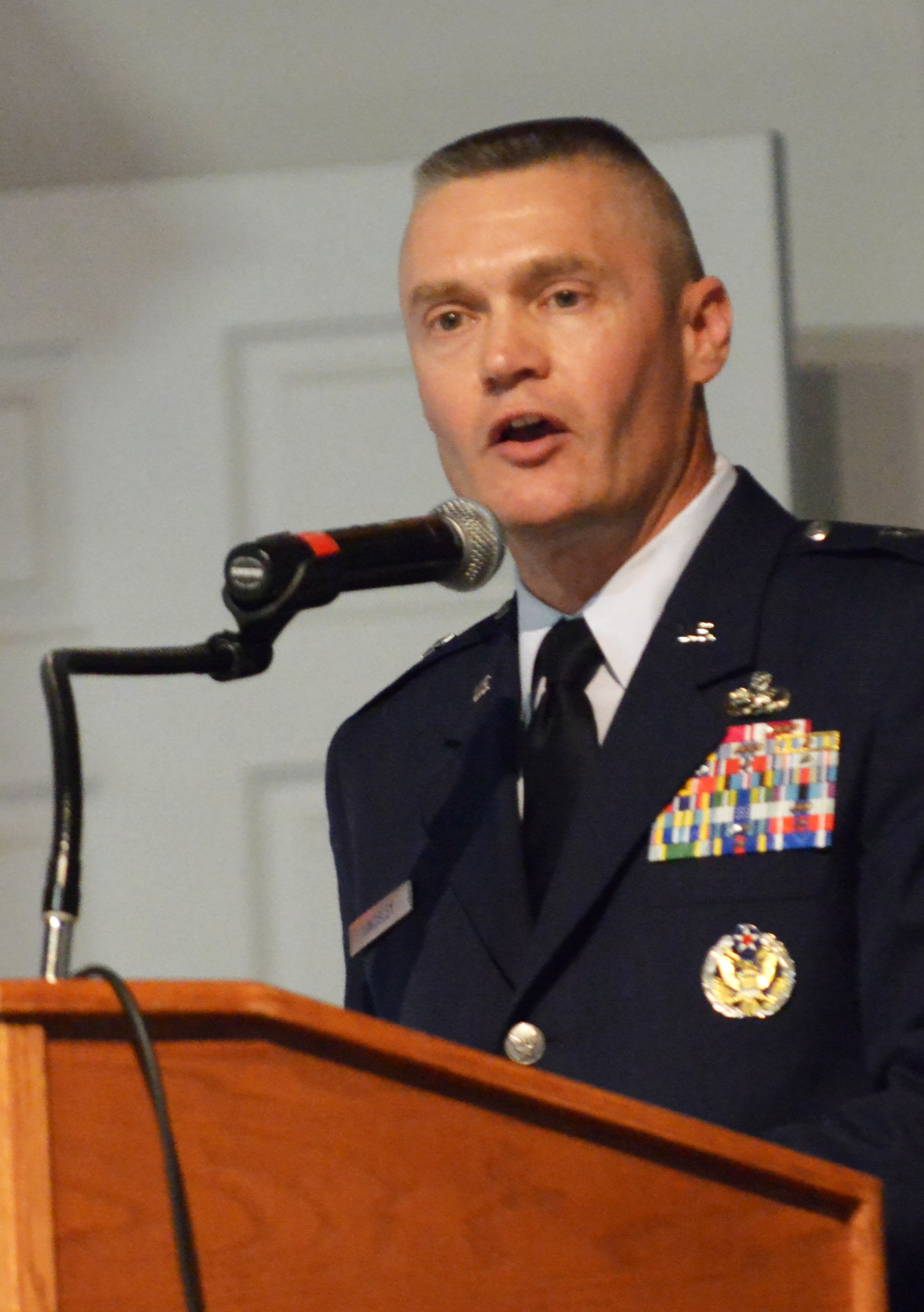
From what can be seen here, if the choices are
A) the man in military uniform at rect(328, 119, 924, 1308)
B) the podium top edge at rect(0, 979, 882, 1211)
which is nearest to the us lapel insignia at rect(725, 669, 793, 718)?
the man in military uniform at rect(328, 119, 924, 1308)

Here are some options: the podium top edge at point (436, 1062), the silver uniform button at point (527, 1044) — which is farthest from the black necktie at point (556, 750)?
the podium top edge at point (436, 1062)

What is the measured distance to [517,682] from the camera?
5.36ft

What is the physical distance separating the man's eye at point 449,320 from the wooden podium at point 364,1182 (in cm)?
92

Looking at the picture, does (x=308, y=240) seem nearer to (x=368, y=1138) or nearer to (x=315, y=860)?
(x=315, y=860)

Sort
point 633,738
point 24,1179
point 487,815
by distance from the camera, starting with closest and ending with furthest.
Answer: point 24,1179, point 633,738, point 487,815

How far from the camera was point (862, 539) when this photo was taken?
59.5 inches

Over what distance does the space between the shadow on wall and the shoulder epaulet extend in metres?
0.81

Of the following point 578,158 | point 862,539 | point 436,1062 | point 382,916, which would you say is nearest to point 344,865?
point 382,916

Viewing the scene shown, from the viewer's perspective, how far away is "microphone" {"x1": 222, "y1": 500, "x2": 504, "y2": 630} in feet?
3.42

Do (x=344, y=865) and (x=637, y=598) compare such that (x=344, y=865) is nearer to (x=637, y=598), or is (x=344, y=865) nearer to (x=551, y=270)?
(x=637, y=598)

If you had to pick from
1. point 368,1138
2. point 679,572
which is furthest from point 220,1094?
point 679,572

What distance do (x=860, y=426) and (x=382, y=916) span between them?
3.63 ft

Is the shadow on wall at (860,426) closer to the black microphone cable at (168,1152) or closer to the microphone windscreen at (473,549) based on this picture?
the microphone windscreen at (473,549)

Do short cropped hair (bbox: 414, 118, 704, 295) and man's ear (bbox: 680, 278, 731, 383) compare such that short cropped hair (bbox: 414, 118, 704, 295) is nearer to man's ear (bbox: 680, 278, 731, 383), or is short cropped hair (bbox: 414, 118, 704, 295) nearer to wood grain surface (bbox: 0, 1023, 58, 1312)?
man's ear (bbox: 680, 278, 731, 383)
